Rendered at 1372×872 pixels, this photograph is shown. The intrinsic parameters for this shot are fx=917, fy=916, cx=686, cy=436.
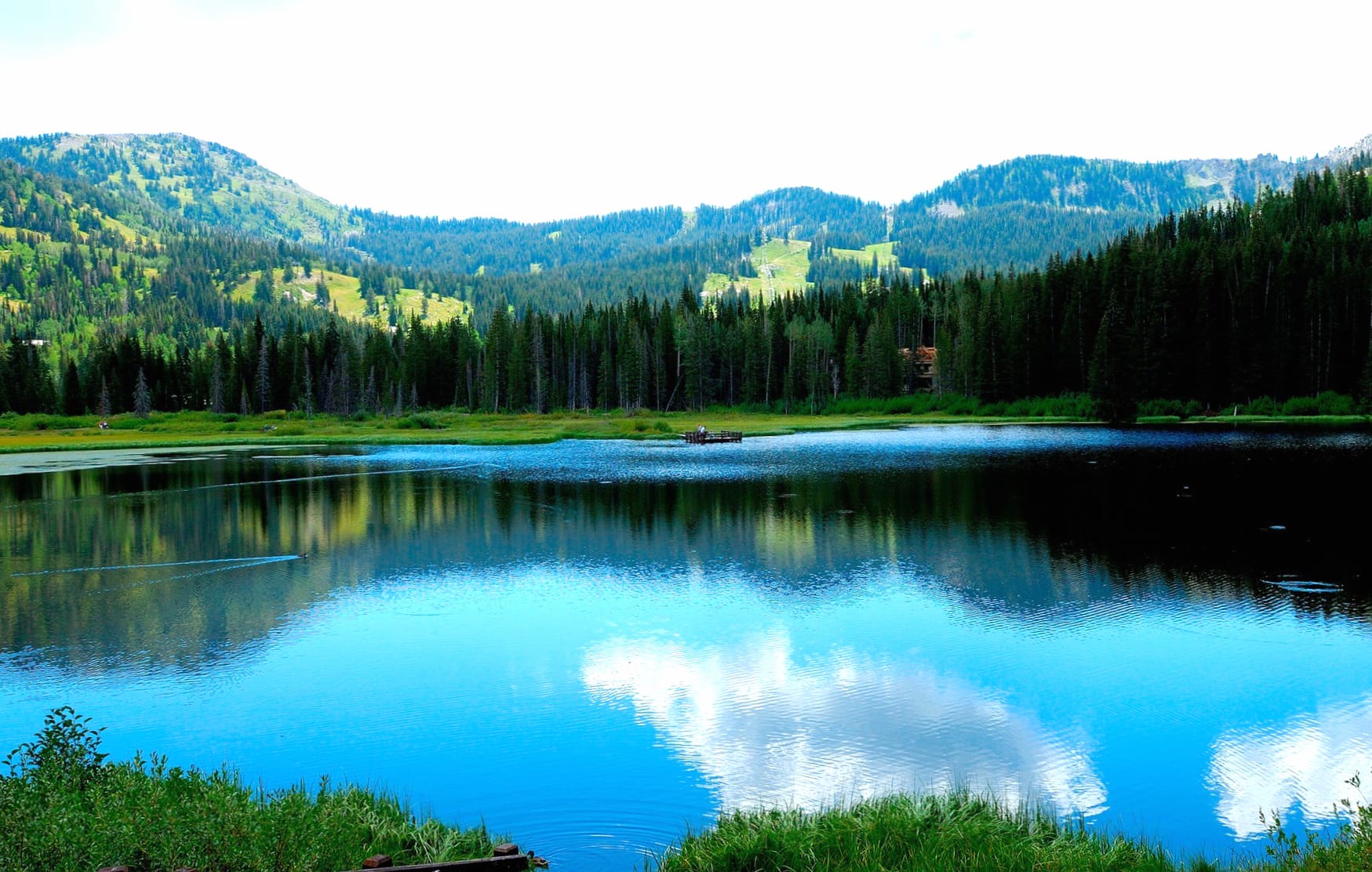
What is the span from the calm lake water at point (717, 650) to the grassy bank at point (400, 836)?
995mm

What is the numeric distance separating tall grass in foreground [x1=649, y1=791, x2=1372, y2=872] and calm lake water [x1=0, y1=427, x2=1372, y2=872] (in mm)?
896

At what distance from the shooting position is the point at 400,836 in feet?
33.1

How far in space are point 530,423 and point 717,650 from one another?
107 meters

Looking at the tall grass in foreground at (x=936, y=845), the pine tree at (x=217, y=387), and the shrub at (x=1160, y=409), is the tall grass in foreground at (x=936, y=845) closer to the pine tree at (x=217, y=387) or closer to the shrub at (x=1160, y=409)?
the shrub at (x=1160, y=409)

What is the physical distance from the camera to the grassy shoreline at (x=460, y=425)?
303 feet

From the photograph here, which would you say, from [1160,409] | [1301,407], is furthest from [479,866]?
[1301,407]

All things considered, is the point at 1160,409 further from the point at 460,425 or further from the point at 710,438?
the point at 460,425

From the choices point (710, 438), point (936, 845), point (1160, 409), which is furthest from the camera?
point (1160, 409)

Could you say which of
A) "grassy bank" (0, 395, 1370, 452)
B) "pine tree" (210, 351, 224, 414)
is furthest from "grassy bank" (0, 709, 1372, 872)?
"pine tree" (210, 351, 224, 414)

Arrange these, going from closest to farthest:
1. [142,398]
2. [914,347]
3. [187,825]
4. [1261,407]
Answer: [187,825], [1261,407], [142,398], [914,347]

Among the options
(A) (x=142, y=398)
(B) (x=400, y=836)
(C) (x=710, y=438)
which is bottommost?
(C) (x=710, y=438)

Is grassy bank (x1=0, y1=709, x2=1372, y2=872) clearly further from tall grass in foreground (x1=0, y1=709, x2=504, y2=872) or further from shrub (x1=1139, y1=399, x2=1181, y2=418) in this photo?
shrub (x1=1139, y1=399, x2=1181, y2=418)

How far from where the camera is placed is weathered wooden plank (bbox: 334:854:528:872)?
858 centimetres

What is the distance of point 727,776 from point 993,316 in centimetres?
12450
